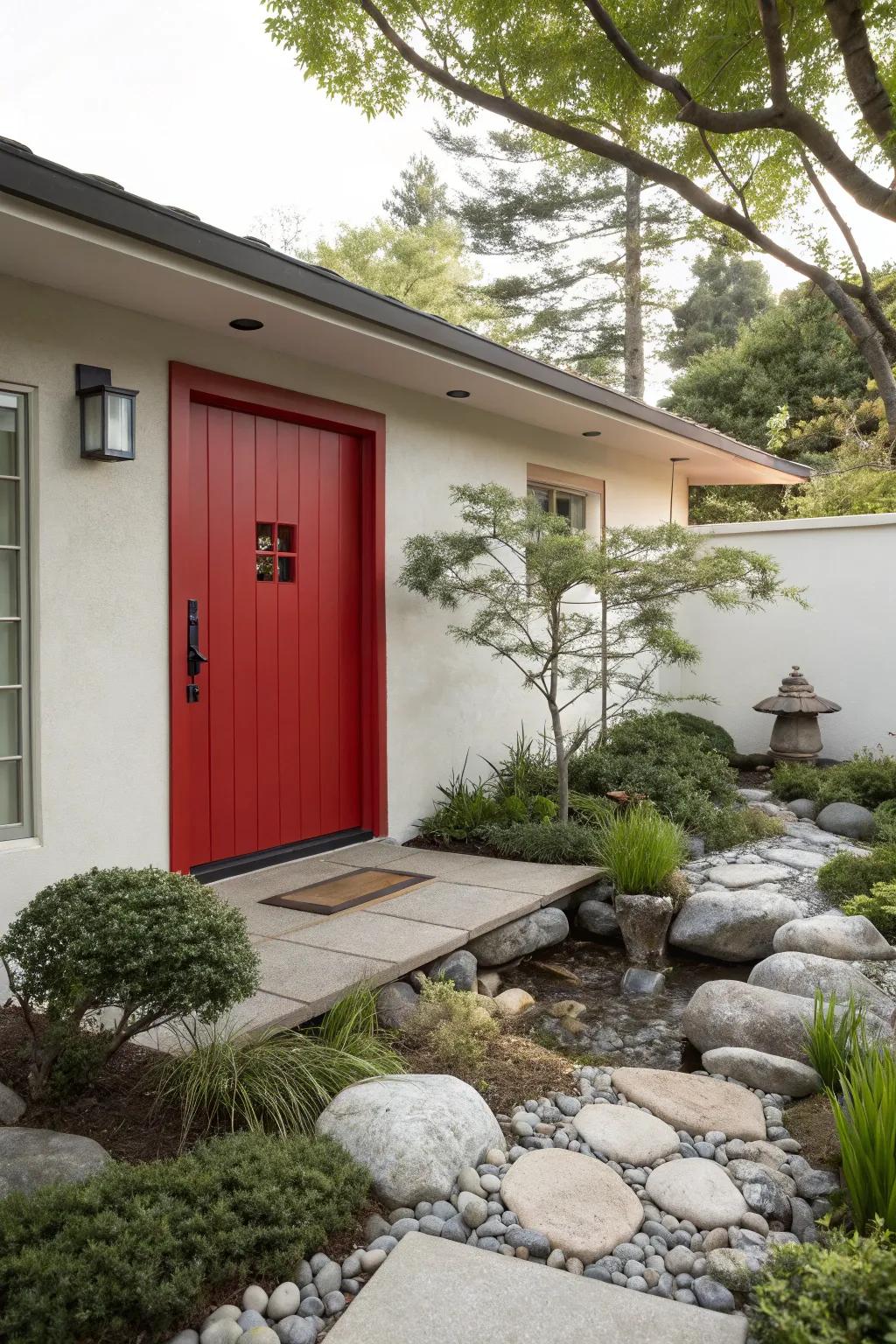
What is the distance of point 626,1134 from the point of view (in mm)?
2979

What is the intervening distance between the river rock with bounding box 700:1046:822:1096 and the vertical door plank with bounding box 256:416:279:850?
2.71m

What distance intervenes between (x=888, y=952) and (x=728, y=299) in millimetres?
21953

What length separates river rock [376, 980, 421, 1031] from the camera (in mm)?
3717

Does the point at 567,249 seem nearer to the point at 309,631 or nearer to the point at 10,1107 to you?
the point at 309,631

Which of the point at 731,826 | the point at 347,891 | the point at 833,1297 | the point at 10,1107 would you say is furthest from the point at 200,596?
the point at 833,1297

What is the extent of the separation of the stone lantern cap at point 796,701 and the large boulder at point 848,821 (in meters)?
1.40

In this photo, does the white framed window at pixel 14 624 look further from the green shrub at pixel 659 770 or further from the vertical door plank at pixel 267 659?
the green shrub at pixel 659 770

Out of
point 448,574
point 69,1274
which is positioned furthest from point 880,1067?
point 448,574

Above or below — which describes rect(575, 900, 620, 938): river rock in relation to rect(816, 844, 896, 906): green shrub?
below

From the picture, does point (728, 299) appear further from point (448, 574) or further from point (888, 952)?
point (888, 952)

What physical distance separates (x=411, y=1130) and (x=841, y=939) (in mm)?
2543

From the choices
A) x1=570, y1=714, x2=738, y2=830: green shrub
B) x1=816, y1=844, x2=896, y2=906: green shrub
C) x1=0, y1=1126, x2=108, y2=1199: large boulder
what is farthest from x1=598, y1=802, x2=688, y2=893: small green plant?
x1=0, y1=1126, x2=108, y2=1199: large boulder

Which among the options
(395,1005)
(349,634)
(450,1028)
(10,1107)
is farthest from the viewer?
(349,634)

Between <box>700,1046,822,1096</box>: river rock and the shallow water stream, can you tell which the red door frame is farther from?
<box>700,1046,822,1096</box>: river rock
